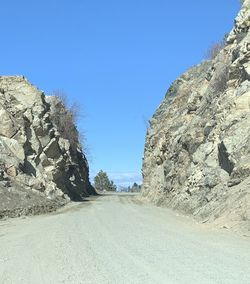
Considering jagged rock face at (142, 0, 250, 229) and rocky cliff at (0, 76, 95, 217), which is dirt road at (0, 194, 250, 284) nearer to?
jagged rock face at (142, 0, 250, 229)

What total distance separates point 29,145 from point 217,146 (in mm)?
18328

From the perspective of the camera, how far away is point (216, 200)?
2467cm

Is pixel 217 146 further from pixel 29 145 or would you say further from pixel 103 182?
pixel 103 182

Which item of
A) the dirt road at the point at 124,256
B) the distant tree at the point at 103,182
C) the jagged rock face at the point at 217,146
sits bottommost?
the dirt road at the point at 124,256

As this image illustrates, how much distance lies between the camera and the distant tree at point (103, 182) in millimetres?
121625

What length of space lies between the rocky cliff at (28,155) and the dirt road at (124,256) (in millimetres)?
13525

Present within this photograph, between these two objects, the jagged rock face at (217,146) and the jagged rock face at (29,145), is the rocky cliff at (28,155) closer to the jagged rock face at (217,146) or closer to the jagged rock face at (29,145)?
the jagged rock face at (29,145)

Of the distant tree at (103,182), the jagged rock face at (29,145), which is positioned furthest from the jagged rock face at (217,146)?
the distant tree at (103,182)

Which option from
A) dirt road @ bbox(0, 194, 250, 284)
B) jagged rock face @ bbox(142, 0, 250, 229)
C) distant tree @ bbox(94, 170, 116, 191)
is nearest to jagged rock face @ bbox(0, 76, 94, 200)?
jagged rock face @ bbox(142, 0, 250, 229)

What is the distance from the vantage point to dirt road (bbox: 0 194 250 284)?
32.6 ft

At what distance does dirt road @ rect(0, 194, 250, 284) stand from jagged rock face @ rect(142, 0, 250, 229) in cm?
378

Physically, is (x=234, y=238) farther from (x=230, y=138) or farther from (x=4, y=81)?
(x=4, y=81)

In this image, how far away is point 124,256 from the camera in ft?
41.1

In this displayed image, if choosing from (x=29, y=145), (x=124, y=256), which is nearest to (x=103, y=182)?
(x=29, y=145)
